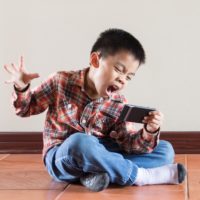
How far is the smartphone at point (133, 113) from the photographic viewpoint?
1.22 meters

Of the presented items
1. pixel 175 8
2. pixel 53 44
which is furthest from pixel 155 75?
pixel 53 44

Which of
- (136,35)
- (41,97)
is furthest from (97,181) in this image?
(136,35)

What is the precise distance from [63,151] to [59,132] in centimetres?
9

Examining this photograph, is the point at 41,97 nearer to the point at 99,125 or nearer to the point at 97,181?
the point at 99,125

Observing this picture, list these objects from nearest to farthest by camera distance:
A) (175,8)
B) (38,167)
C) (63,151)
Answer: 1. (63,151)
2. (38,167)
3. (175,8)

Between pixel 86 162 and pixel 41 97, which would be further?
pixel 41 97

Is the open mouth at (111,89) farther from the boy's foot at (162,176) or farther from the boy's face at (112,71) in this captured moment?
the boy's foot at (162,176)

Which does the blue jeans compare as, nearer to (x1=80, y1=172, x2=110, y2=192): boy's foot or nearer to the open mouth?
(x1=80, y1=172, x2=110, y2=192): boy's foot

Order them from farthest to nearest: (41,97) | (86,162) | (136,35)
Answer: (136,35)
(41,97)
(86,162)

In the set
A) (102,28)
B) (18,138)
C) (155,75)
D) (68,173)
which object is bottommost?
(18,138)

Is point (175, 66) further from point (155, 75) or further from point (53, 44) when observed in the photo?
point (53, 44)

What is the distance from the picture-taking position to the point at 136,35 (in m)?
1.73

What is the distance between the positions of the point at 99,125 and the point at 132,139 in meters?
0.10

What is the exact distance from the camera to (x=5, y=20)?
1.79m
